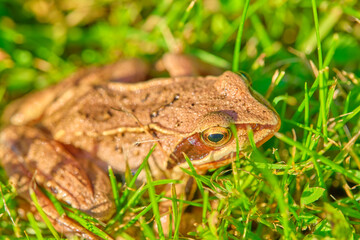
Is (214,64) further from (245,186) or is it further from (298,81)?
(245,186)

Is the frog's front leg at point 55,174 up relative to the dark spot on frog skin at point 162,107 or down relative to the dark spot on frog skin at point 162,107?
down

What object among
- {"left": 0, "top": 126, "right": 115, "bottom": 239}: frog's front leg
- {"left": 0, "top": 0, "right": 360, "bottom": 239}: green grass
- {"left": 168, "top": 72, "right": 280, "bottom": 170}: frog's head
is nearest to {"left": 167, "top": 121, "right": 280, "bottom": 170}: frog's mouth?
{"left": 168, "top": 72, "right": 280, "bottom": 170}: frog's head

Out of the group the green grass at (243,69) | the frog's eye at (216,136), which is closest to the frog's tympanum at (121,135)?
the frog's eye at (216,136)

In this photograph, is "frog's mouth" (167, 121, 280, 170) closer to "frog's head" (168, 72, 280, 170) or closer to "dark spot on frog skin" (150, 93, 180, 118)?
"frog's head" (168, 72, 280, 170)

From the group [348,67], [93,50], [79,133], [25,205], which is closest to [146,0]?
[93,50]

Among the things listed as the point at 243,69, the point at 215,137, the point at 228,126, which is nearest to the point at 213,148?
the point at 215,137

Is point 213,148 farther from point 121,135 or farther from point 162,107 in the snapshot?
point 121,135

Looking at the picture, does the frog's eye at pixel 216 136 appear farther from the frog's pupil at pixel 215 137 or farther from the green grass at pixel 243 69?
the green grass at pixel 243 69
